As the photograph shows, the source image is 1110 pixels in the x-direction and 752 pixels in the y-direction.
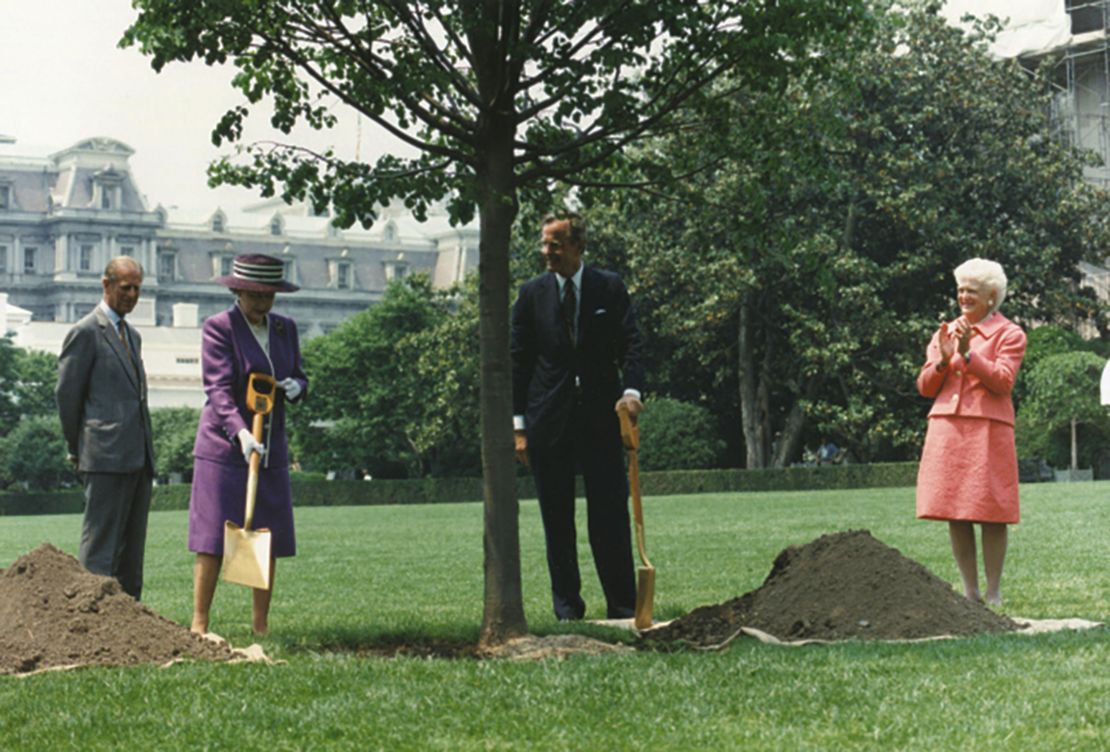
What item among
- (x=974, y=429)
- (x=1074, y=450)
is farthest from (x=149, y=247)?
(x=974, y=429)

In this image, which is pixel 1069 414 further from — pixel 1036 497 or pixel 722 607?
pixel 722 607

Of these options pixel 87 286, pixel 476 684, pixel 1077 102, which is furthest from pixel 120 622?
pixel 87 286

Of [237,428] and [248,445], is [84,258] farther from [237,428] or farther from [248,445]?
[248,445]

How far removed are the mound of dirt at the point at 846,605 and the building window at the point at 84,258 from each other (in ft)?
399

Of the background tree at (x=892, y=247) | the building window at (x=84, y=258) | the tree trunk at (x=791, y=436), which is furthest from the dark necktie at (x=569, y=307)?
the building window at (x=84, y=258)

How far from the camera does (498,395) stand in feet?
23.3

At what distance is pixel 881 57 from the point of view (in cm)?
3938

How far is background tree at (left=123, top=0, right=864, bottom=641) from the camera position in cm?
675

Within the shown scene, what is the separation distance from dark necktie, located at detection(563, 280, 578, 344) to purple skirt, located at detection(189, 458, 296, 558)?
161cm

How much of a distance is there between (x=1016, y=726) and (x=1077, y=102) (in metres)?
58.0

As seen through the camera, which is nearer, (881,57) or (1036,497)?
(1036,497)

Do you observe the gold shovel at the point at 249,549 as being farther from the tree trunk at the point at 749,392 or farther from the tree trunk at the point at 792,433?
the tree trunk at the point at 792,433

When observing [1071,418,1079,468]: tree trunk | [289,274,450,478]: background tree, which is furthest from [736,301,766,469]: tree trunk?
[289,274,450,478]: background tree

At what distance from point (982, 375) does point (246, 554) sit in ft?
12.0
